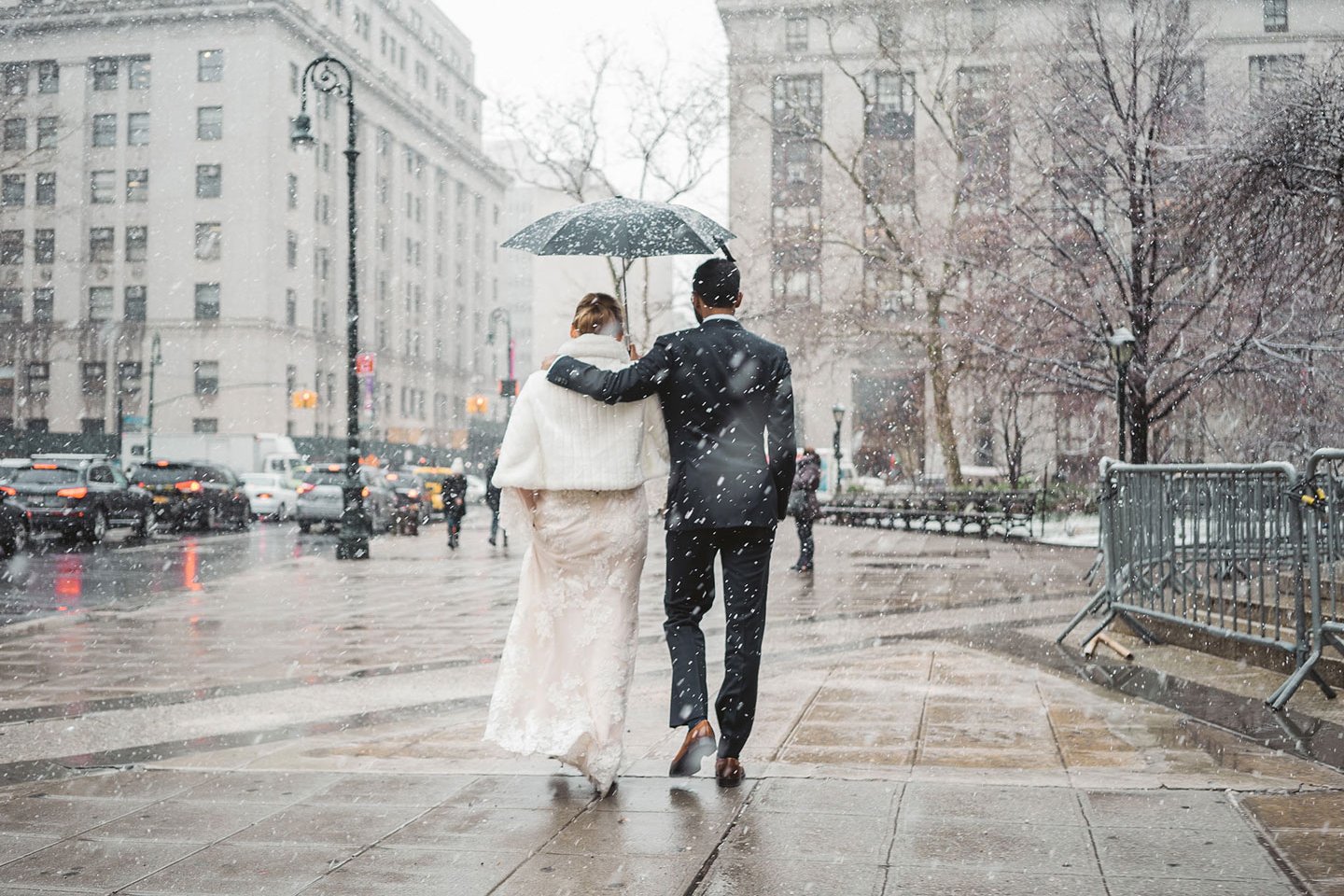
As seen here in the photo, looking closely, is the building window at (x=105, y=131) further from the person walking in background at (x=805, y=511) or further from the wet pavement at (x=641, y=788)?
the wet pavement at (x=641, y=788)

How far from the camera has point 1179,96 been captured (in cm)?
2002

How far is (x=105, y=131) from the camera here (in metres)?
64.7

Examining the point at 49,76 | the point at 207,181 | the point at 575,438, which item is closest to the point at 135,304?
the point at 207,181

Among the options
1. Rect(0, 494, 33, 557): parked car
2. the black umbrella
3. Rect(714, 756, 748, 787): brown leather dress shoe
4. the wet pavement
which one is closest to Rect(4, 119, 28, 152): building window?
Rect(0, 494, 33, 557): parked car

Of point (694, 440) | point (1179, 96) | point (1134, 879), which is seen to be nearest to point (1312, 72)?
point (694, 440)

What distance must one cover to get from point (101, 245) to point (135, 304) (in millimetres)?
3437

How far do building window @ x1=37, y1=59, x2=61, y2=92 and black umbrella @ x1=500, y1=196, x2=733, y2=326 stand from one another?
65.2 metres

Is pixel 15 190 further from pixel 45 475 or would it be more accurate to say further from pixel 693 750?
pixel 693 750

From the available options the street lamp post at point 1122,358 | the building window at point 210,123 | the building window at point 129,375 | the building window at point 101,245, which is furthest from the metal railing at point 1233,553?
the building window at point 101,245

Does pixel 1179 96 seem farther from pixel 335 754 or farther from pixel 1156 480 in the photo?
pixel 335 754

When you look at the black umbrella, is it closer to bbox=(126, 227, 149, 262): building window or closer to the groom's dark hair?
the groom's dark hair

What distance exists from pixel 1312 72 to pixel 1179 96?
32.8ft

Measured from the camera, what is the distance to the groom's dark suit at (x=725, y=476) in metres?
5.19

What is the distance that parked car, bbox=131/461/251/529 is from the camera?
1185 inches
